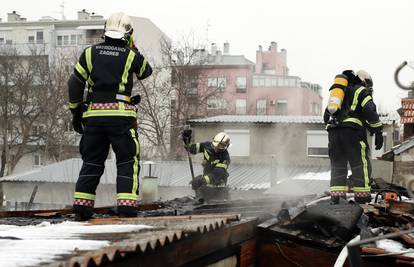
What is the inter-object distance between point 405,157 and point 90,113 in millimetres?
13277

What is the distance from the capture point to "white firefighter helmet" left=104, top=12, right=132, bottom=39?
5.09 metres

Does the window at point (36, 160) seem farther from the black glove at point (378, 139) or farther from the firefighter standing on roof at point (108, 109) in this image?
the firefighter standing on roof at point (108, 109)

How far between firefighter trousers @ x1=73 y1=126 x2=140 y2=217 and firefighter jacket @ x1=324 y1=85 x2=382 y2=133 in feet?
10.0

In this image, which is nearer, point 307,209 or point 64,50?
point 307,209

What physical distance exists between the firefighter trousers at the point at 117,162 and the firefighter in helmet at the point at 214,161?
4.62m

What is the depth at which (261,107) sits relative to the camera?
4897 cm

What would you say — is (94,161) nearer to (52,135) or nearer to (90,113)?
(90,113)

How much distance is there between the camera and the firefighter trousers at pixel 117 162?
4938 millimetres

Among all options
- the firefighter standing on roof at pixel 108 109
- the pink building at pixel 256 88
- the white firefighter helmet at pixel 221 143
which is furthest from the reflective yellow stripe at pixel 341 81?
the pink building at pixel 256 88

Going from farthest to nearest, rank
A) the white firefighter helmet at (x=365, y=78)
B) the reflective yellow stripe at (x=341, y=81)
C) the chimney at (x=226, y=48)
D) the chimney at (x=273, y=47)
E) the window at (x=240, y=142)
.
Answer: the chimney at (x=226, y=48), the chimney at (x=273, y=47), the window at (x=240, y=142), the white firefighter helmet at (x=365, y=78), the reflective yellow stripe at (x=341, y=81)

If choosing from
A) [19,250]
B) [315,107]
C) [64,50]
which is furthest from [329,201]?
[64,50]

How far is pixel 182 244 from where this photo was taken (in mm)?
3592

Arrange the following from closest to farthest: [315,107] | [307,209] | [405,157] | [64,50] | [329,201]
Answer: [307,209]
[329,201]
[405,157]
[315,107]
[64,50]

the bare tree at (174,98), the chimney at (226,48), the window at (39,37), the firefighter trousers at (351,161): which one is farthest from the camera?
the chimney at (226,48)
